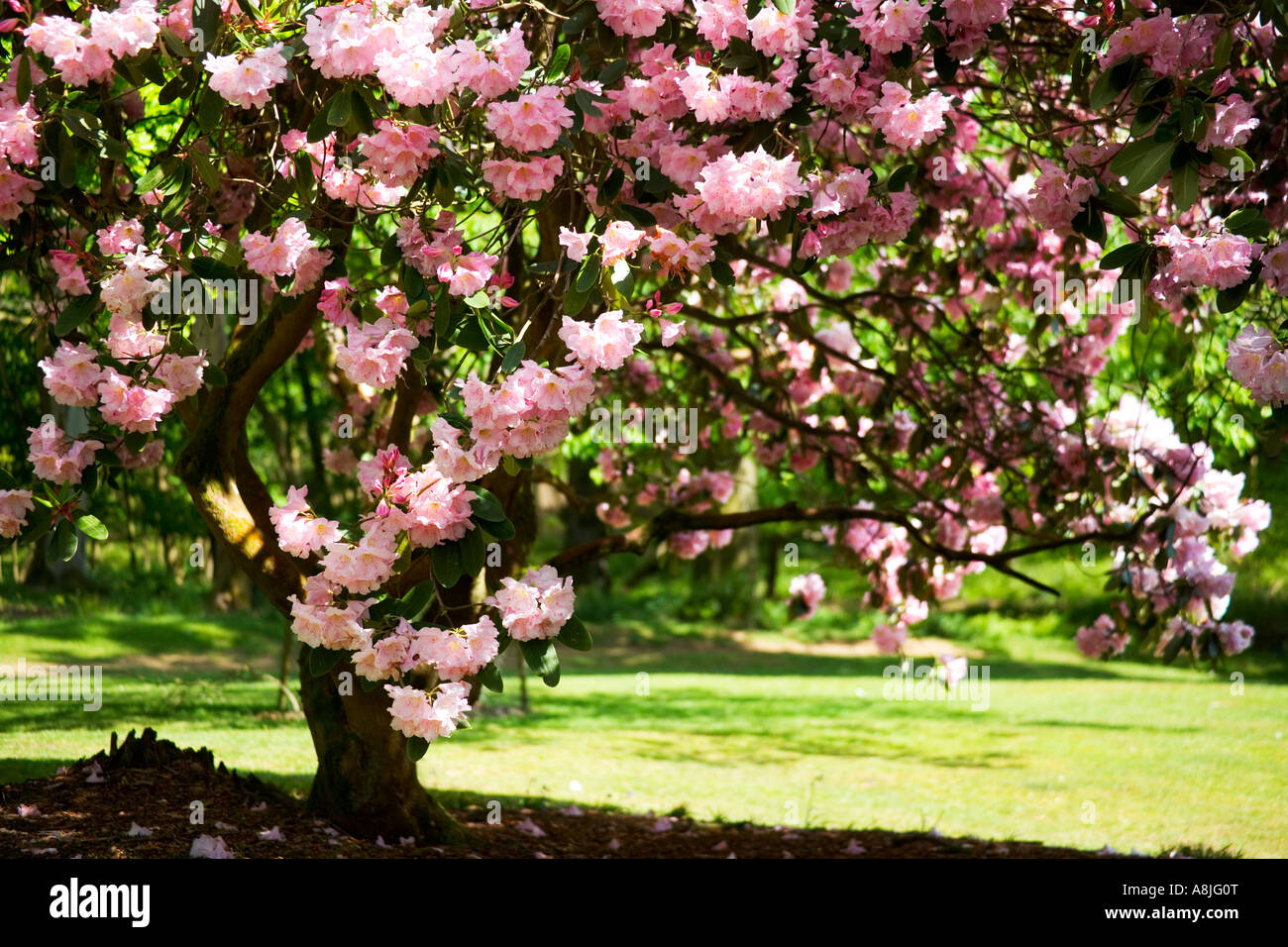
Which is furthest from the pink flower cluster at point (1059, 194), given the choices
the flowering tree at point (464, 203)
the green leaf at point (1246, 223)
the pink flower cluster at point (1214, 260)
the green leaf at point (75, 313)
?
the green leaf at point (75, 313)

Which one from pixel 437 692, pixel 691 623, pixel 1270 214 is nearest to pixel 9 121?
pixel 437 692

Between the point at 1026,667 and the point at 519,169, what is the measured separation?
15.6 m

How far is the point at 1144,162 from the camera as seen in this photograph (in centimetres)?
Answer: 306

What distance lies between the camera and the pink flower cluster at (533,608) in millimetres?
3188

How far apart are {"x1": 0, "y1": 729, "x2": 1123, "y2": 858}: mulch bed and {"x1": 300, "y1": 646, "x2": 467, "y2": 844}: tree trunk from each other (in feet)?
0.26

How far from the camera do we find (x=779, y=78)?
3.27 m

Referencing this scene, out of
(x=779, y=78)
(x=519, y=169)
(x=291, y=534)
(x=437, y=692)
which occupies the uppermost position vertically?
(x=779, y=78)

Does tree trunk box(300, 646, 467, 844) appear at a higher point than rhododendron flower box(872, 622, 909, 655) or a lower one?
lower

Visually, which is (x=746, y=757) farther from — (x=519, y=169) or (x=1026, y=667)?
(x=1026, y=667)

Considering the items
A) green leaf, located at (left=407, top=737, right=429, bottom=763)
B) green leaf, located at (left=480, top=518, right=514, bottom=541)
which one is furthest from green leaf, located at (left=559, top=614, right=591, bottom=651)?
→ green leaf, located at (left=407, top=737, right=429, bottom=763)

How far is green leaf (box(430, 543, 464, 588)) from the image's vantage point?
3.04 meters

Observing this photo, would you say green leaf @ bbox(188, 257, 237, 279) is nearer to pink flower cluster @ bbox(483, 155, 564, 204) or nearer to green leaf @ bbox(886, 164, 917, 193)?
pink flower cluster @ bbox(483, 155, 564, 204)

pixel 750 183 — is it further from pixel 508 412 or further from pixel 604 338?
pixel 508 412
